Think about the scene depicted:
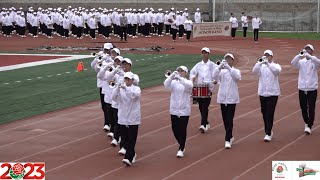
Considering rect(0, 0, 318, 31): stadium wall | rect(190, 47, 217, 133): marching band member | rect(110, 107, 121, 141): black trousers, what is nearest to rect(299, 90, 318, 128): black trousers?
rect(190, 47, 217, 133): marching band member

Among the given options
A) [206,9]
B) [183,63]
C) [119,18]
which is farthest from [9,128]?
[206,9]

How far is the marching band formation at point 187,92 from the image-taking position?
47.0 feet

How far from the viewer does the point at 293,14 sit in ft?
181

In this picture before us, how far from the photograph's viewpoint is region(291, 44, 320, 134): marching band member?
673 inches

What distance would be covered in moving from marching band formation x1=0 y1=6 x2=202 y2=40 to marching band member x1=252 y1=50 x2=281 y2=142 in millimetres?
32518

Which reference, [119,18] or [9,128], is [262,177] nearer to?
[9,128]

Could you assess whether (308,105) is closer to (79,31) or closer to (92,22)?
(92,22)

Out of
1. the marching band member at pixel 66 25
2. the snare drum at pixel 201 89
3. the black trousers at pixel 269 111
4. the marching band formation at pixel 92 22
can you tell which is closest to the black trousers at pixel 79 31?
the marching band formation at pixel 92 22

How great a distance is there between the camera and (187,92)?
49.2 feet

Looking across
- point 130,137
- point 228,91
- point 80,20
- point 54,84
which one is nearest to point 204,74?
point 228,91

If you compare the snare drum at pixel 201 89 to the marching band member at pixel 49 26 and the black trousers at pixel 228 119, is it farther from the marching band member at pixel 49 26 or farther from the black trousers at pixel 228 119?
the marching band member at pixel 49 26

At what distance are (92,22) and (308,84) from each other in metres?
34.6

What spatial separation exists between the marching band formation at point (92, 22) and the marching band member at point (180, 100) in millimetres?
34022

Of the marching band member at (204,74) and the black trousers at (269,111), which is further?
the marching band member at (204,74)
